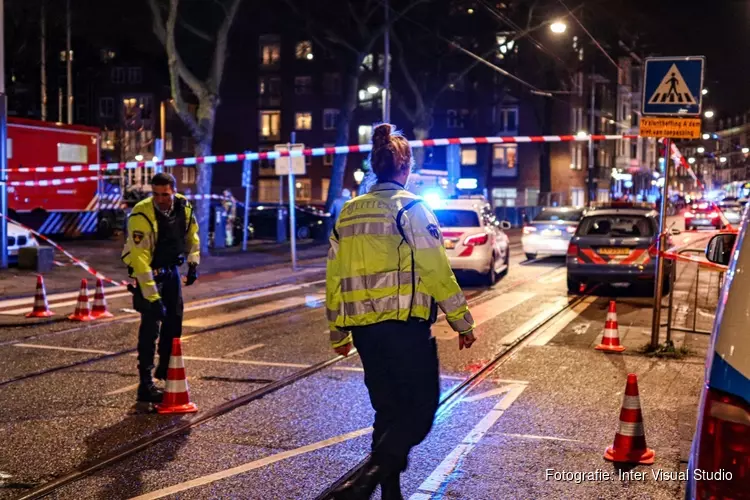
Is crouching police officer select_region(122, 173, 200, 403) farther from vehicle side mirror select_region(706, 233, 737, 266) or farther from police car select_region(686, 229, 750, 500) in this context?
police car select_region(686, 229, 750, 500)

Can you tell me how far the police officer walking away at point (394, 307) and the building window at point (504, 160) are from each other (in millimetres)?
58386

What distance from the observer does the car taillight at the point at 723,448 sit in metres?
2.65

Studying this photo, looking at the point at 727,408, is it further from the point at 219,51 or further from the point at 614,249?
the point at 219,51

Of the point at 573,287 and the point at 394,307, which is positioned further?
the point at 573,287

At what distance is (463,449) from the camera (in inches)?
232

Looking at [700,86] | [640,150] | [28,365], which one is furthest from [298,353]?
[640,150]

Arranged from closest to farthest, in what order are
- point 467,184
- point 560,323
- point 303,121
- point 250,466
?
point 250,466 < point 560,323 < point 467,184 < point 303,121

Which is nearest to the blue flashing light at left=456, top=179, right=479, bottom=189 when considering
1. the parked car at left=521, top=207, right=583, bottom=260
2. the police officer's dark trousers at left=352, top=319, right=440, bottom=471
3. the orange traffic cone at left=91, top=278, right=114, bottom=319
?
the parked car at left=521, top=207, right=583, bottom=260

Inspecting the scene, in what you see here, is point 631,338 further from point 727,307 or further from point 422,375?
point 727,307

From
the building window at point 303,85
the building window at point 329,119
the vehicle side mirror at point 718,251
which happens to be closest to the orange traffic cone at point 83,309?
the vehicle side mirror at point 718,251

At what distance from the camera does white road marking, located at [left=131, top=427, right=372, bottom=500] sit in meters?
5.02

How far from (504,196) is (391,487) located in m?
59.1

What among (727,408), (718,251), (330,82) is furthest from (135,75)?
(727,408)

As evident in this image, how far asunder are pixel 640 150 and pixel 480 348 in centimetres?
7201
